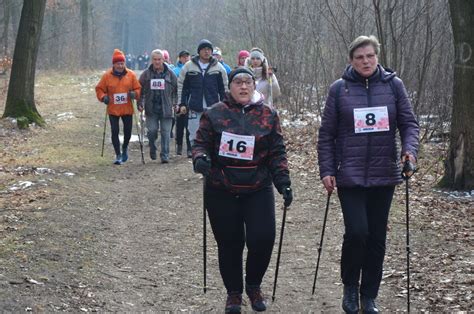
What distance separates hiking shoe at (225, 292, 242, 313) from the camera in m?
5.43

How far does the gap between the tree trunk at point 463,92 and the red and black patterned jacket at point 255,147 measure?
189 inches

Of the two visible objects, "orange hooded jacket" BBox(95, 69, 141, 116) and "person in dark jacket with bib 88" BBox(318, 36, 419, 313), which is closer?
"person in dark jacket with bib 88" BBox(318, 36, 419, 313)

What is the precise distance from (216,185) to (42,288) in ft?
6.16

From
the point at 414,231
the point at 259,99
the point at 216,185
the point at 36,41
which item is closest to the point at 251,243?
the point at 216,185

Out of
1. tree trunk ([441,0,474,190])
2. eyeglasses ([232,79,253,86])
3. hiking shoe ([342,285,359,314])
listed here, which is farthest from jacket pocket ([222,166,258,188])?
tree trunk ([441,0,474,190])

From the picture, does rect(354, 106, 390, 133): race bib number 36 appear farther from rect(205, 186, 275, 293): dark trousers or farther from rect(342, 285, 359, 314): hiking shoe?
rect(342, 285, 359, 314): hiking shoe

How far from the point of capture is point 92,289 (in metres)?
6.04

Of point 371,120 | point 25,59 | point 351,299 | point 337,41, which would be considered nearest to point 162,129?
point 337,41

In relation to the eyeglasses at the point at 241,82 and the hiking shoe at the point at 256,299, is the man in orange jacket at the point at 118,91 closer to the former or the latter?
the eyeglasses at the point at 241,82

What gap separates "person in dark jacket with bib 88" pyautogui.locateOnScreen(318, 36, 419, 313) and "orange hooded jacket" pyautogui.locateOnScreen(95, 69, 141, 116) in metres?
8.09

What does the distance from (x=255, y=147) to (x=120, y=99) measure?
8.03m

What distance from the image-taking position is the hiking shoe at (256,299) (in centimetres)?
549

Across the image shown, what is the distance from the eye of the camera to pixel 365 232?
202 inches

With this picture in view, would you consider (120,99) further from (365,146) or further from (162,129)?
(365,146)
